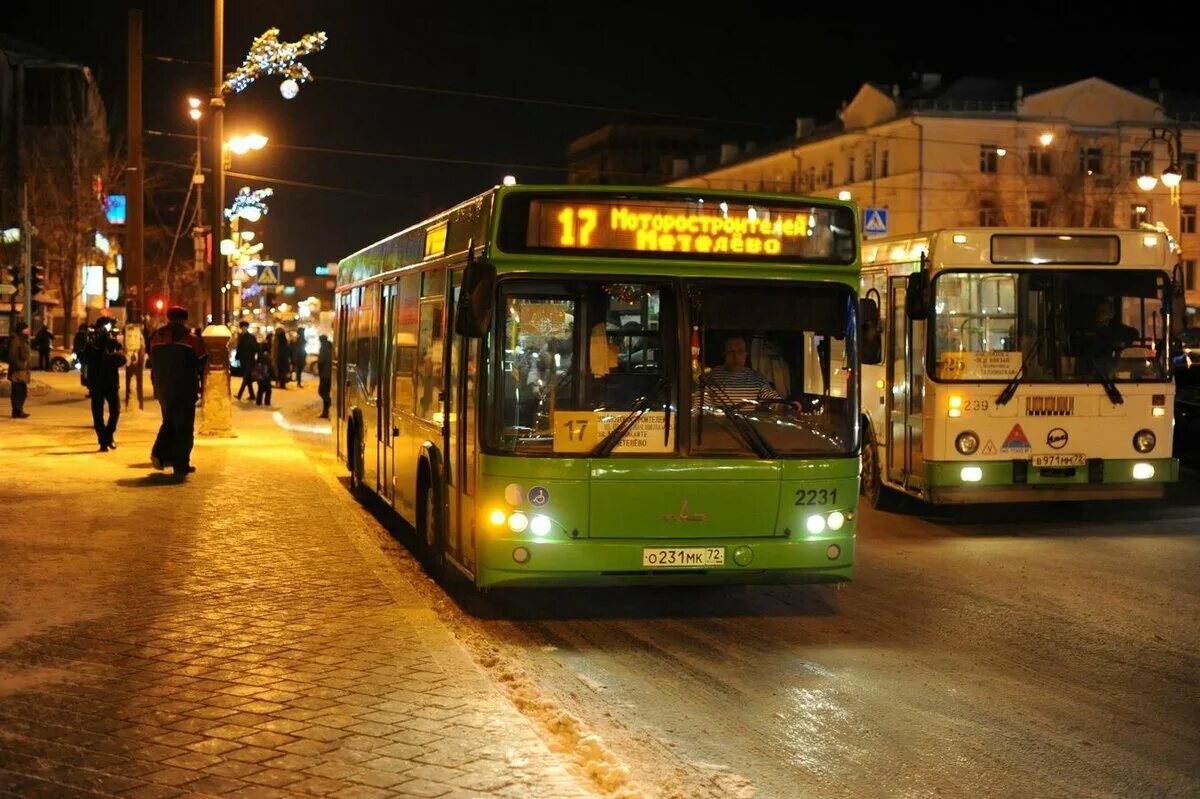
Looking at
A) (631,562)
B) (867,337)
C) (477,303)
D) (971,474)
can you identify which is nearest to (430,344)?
(477,303)

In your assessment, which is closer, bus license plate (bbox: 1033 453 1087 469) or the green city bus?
the green city bus

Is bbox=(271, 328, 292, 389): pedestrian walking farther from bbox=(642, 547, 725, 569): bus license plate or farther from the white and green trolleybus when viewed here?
bbox=(642, 547, 725, 569): bus license plate

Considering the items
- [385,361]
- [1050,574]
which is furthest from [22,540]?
[1050,574]

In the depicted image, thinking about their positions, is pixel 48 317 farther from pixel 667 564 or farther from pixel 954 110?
pixel 667 564

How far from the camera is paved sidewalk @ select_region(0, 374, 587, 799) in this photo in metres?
5.96

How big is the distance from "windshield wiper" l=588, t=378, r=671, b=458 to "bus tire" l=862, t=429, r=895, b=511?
7683 mm

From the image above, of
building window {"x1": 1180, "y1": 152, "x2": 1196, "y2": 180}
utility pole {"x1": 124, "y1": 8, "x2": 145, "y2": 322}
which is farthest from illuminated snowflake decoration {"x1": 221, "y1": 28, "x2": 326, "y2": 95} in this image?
building window {"x1": 1180, "y1": 152, "x2": 1196, "y2": 180}

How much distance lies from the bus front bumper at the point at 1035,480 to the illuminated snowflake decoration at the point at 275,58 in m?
12.6

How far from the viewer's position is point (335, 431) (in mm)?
19312

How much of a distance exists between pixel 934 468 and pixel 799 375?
5636 millimetres

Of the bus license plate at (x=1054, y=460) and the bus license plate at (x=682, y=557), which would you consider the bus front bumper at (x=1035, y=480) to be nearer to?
the bus license plate at (x=1054, y=460)

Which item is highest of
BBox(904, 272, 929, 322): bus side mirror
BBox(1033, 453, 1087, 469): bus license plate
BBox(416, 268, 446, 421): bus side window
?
BBox(904, 272, 929, 322): bus side mirror

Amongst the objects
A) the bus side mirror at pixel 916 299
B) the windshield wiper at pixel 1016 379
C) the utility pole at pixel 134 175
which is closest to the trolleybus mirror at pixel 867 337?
the bus side mirror at pixel 916 299

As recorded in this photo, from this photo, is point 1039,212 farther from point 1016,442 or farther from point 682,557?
point 682,557
